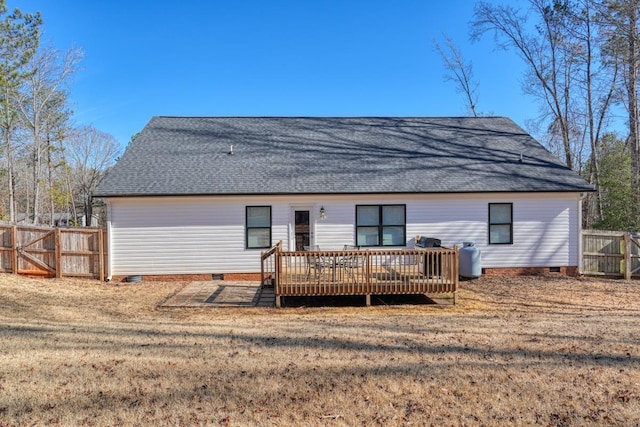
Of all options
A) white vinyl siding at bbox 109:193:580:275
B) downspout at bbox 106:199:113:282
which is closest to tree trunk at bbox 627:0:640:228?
white vinyl siding at bbox 109:193:580:275

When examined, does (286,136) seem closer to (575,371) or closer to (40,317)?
(40,317)

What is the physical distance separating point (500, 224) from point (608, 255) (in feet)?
12.0

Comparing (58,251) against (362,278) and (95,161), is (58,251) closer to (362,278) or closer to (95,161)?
(362,278)

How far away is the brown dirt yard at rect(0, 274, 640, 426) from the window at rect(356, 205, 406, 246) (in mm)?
4385

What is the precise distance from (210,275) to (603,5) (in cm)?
1912

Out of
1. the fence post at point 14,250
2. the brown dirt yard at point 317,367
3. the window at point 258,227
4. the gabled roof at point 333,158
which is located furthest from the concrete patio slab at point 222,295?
the fence post at point 14,250

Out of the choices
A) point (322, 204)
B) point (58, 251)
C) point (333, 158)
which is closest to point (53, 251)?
point (58, 251)

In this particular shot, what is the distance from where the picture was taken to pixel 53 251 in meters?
11.5

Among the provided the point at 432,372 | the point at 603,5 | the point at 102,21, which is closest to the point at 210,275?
the point at 432,372

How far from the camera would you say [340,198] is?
11.9 metres

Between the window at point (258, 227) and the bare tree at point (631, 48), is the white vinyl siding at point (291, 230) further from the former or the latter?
the bare tree at point (631, 48)

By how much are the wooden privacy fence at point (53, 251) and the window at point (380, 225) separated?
25.5ft

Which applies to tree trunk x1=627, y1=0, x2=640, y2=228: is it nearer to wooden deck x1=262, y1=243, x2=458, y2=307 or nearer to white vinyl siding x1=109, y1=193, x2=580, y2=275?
white vinyl siding x1=109, y1=193, x2=580, y2=275

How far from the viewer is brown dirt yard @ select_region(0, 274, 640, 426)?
11.2ft
